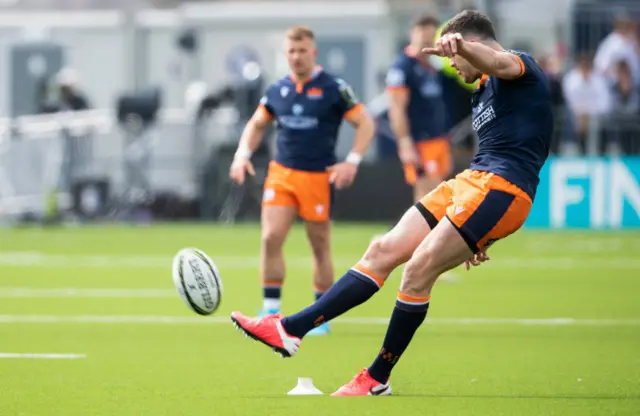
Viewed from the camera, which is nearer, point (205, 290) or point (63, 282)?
point (205, 290)

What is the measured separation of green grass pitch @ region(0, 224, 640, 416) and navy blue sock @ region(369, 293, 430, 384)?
197mm

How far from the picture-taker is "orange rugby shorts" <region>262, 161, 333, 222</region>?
11125mm

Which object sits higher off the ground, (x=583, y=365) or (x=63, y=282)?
(x=583, y=365)

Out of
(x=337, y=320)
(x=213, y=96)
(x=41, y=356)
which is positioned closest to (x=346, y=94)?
(x=337, y=320)

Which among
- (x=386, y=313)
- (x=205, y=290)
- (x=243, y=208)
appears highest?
(x=205, y=290)

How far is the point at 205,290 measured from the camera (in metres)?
8.91

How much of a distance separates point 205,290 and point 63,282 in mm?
6998

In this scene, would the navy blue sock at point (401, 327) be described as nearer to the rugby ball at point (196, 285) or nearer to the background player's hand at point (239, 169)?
the rugby ball at point (196, 285)

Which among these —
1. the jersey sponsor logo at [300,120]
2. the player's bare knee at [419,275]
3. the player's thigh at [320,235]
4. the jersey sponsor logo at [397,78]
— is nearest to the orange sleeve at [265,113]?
the jersey sponsor logo at [300,120]

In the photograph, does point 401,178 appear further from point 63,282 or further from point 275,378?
point 275,378

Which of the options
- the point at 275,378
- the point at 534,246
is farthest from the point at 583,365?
the point at 534,246

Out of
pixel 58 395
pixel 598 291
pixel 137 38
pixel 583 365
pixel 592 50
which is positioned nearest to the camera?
pixel 58 395

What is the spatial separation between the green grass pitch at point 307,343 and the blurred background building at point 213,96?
5.51 metres

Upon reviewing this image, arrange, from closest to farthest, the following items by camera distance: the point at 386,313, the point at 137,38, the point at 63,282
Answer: the point at 386,313 → the point at 63,282 → the point at 137,38
